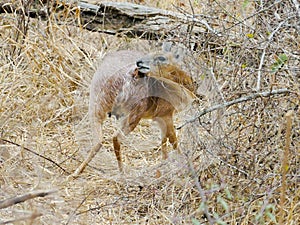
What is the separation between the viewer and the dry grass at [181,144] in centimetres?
307

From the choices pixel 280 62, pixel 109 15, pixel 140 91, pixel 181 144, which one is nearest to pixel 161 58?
pixel 140 91

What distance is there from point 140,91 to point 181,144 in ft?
1.76

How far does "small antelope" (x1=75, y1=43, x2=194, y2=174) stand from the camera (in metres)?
3.70

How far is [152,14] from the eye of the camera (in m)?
5.20

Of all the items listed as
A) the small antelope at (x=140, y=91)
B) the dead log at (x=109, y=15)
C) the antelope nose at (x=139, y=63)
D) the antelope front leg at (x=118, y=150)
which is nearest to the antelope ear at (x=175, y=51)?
the small antelope at (x=140, y=91)

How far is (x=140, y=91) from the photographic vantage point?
3.73 m

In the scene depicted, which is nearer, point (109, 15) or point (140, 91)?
point (140, 91)

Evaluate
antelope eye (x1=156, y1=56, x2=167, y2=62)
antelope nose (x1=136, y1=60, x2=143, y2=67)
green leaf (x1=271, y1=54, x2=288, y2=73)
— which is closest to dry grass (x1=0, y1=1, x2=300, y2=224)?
green leaf (x1=271, y1=54, x2=288, y2=73)

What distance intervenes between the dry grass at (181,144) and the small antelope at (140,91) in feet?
0.39

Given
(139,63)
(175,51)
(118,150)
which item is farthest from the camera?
(118,150)

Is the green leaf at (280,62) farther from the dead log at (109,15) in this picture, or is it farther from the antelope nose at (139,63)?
the dead log at (109,15)

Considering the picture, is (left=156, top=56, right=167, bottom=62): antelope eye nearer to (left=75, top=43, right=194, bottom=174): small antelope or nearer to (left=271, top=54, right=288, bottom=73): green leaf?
(left=75, top=43, right=194, bottom=174): small antelope

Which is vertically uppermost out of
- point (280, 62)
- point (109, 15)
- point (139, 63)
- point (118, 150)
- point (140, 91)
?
point (280, 62)

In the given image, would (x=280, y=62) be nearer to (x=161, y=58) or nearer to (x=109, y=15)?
(x=161, y=58)
